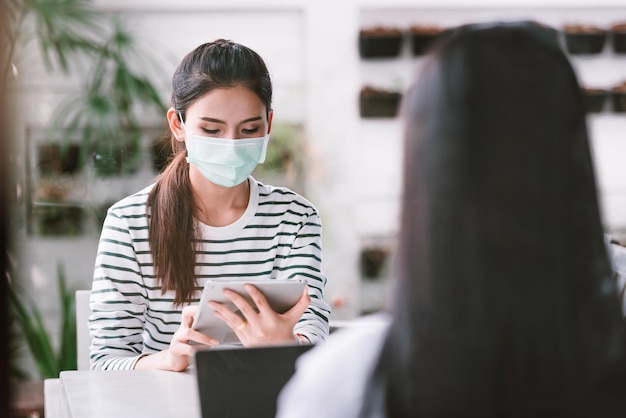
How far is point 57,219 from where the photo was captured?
3754 millimetres

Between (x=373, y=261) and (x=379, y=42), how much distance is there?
3.61 feet

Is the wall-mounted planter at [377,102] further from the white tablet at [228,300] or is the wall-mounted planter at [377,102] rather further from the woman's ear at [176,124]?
the white tablet at [228,300]

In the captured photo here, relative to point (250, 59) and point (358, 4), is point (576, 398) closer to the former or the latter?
point (250, 59)

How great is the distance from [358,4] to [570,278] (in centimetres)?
352

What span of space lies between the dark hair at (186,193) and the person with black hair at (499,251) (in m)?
1.00

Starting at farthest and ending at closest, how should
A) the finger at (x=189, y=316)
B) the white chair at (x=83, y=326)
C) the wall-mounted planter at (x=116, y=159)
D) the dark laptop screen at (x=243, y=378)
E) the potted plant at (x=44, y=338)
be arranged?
1. the wall-mounted planter at (x=116, y=159)
2. the potted plant at (x=44, y=338)
3. the white chair at (x=83, y=326)
4. the finger at (x=189, y=316)
5. the dark laptop screen at (x=243, y=378)

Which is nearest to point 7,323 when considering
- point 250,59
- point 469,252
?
point 469,252

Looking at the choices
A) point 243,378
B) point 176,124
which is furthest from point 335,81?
point 243,378

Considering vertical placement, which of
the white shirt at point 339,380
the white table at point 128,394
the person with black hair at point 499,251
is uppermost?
the person with black hair at point 499,251

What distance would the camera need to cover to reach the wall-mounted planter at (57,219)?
375 cm

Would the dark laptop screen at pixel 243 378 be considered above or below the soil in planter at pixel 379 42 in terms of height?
below

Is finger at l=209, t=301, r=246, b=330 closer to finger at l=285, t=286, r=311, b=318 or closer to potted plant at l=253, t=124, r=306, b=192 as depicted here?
finger at l=285, t=286, r=311, b=318

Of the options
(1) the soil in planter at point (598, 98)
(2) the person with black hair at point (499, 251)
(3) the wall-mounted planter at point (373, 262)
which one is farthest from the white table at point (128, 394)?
(1) the soil in planter at point (598, 98)

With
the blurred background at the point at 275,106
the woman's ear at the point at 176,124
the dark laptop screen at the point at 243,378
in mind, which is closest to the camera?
the dark laptop screen at the point at 243,378
